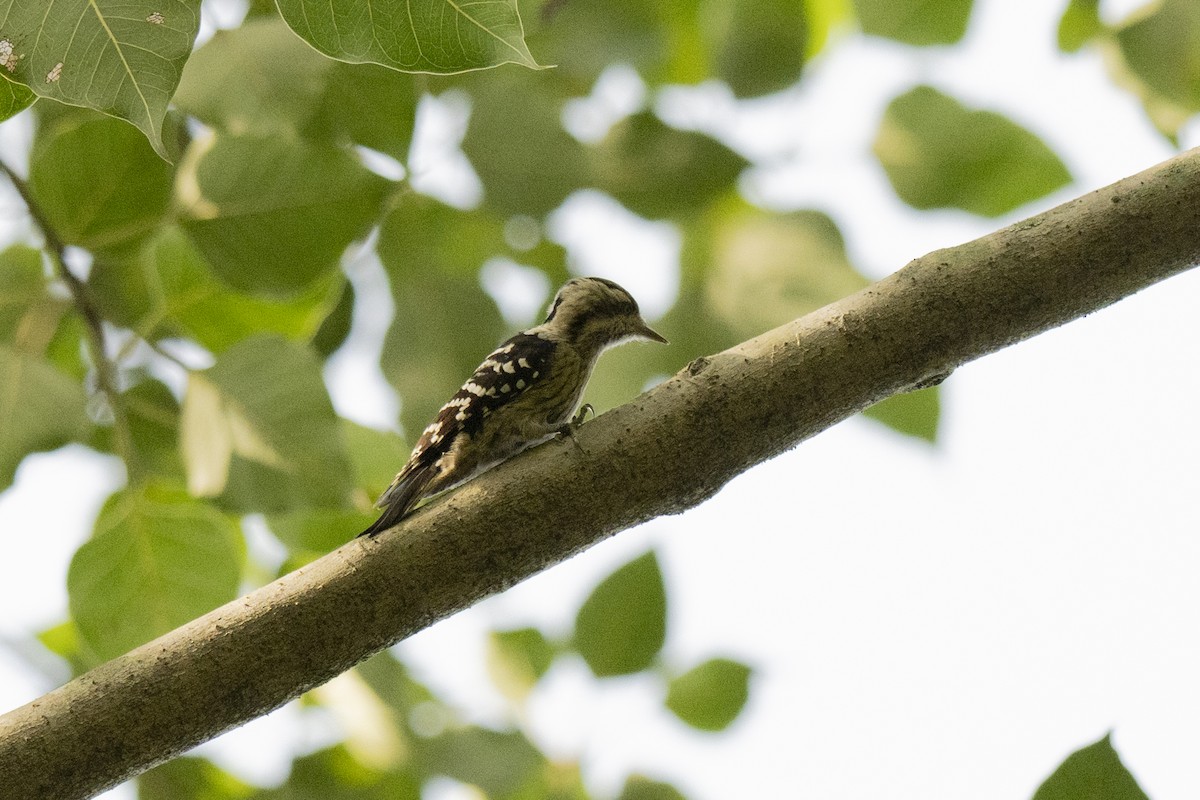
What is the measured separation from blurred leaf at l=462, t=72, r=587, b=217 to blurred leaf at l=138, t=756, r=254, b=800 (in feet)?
5.11

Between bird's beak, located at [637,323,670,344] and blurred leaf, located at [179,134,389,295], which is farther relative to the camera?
bird's beak, located at [637,323,670,344]

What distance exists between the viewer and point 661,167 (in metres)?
2.31

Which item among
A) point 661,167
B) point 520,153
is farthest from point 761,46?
point 520,153

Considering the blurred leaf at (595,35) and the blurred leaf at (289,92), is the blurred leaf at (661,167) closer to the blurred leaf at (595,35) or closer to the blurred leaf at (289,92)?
the blurred leaf at (595,35)

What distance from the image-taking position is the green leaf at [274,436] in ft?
6.33

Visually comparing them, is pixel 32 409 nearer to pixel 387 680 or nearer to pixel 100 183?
pixel 100 183

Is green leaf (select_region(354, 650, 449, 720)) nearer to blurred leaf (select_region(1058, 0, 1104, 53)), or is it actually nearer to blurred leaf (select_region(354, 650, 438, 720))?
blurred leaf (select_region(354, 650, 438, 720))

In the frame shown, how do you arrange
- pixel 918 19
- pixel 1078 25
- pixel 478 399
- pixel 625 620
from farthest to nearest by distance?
pixel 1078 25, pixel 918 19, pixel 625 620, pixel 478 399

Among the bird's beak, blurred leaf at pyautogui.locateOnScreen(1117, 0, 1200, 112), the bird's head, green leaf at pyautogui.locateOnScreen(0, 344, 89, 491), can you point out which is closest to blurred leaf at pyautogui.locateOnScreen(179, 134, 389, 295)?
green leaf at pyautogui.locateOnScreen(0, 344, 89, 491)

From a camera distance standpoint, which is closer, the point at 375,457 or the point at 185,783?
the point at 375,457

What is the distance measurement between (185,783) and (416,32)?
6.66 ft

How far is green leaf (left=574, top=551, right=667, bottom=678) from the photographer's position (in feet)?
7.30

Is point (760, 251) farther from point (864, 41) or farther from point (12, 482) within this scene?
point (12, 482)

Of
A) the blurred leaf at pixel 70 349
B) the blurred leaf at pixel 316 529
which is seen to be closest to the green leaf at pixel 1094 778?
the blurred leaf at pixel 316 529
